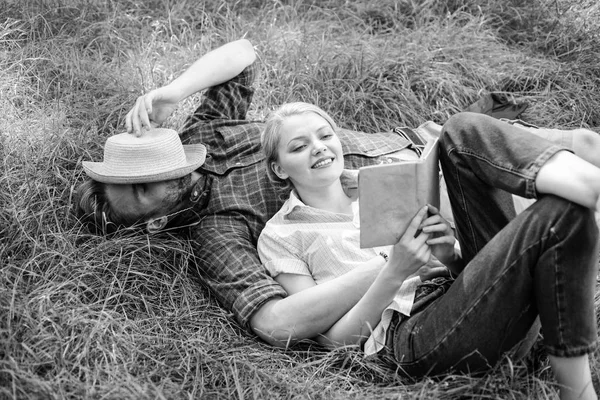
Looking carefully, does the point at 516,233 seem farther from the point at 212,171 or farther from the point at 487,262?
the point at 212,171

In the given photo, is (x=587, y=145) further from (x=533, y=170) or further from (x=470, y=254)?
(x=533, y=170)

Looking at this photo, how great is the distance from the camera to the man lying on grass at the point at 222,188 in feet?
10.0

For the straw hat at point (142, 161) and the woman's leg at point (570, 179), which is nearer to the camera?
the woman's leg at point (570, 179)

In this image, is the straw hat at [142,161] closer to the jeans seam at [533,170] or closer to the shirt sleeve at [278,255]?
the shirt sleeve at [278,255]

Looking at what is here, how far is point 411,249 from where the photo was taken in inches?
106

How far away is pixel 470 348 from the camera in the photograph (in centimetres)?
266

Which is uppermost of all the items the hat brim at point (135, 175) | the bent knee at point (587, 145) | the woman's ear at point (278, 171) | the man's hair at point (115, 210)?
the hat brim at point (135, 175)

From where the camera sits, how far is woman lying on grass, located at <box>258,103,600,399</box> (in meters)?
2.45

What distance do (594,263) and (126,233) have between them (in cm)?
215

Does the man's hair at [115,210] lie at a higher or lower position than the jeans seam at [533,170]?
lower

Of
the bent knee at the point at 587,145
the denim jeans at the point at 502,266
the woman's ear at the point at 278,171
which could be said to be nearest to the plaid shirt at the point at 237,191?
the woman's ear at the point at 278,171

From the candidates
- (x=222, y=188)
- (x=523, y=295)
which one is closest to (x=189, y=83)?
(x=222, y=188)

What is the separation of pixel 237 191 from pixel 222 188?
0.08 meters

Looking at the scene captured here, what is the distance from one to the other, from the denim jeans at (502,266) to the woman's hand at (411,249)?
17 cm
